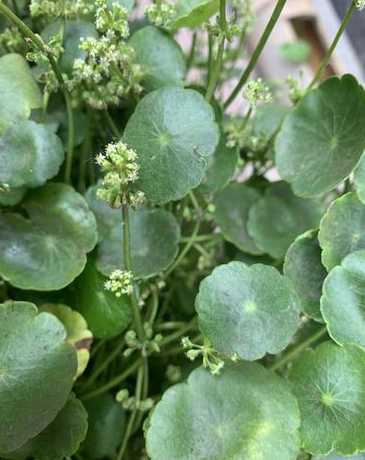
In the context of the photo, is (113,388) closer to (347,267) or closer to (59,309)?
(59,309)

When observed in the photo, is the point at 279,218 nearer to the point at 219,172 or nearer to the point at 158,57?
the point at 219,172

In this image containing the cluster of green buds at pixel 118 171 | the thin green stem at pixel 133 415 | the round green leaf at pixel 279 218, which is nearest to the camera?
the cluster of green buds at pixel 118 171

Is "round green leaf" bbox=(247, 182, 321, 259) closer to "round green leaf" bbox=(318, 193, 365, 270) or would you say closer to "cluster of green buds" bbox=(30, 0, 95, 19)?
"round green leaf" bbox=(318, 193, 365, 270)

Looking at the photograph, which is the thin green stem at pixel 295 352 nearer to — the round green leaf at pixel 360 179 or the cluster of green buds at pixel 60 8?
the round green leaf at pixel 360 179

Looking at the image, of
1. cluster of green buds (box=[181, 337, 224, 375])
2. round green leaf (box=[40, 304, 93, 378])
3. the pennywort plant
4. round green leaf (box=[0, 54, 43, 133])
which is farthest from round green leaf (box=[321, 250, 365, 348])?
round green leaf (box=[0, 54, 43, 133])

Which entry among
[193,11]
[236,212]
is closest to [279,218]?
[236,212]

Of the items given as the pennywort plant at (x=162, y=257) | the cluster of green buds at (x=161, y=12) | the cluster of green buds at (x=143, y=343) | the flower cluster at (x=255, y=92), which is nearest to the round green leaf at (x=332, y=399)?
the pennywort plant at (x=162, y=257)
